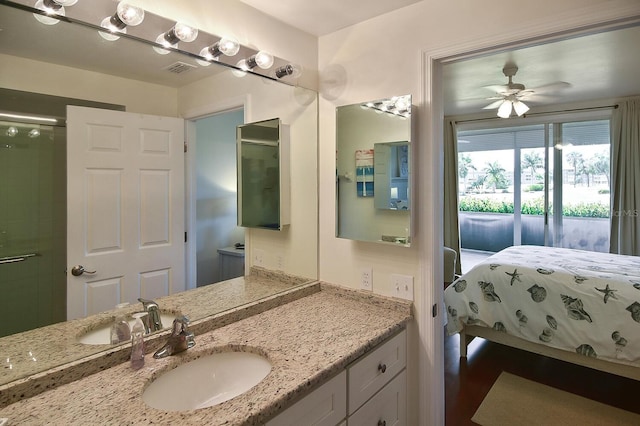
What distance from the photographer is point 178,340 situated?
129 centimetres

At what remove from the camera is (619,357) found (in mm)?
2367

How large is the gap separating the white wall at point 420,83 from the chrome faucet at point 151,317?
942mm

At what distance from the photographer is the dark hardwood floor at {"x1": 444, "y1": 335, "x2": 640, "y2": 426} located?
2.47 m

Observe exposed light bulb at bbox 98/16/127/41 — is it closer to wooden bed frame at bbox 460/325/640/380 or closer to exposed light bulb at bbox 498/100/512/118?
wooden bed frame at bbox 460/325/640/380

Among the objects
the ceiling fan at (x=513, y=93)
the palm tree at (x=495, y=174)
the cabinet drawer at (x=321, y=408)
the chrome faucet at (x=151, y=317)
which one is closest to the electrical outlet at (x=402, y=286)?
the cabinet drawer at (x=321, y=408)

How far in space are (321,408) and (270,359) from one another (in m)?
0.24

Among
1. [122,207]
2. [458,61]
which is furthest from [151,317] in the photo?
[458,61]

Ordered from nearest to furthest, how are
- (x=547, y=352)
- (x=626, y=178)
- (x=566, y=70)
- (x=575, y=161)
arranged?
(x=547, y=352), (x=566, y=70), (x=626, y=178), (x=575, y=161)

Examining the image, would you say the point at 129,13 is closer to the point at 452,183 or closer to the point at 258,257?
the point at 258,257

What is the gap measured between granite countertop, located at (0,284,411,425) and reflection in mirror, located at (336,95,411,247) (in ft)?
1.20

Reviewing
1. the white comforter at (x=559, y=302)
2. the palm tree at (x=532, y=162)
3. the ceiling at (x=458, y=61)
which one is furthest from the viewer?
the palm tree at (x=532, y=162)

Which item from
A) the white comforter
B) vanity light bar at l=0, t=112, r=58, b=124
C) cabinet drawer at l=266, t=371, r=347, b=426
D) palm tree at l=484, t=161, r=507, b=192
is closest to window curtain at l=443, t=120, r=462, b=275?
palm tree at l=484, t=161, r=507, b=192

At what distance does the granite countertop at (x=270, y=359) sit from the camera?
36.9 inches

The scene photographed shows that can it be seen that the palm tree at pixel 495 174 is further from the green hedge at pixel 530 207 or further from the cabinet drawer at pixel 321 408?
the cabinet drawer at pixel 321 408
